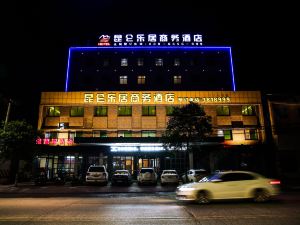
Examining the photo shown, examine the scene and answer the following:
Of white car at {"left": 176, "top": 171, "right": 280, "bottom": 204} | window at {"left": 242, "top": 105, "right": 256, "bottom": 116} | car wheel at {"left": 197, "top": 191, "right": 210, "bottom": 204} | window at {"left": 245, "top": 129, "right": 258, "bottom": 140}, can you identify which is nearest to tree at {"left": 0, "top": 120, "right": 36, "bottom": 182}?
white car at {"left": 176, "top": 171, "right": 280, "bottom": 204}

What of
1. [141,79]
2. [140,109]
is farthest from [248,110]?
[141,79]

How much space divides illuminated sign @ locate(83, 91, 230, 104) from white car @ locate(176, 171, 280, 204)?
25548 mm

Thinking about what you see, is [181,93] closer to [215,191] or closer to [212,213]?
[215,191]

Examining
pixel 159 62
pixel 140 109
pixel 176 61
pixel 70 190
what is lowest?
pixel 70 190

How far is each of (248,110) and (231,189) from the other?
28860mm

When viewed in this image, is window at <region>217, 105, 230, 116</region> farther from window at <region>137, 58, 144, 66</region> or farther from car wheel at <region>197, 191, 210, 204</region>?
car wheel at <region>197, 191, 210, 204</region>

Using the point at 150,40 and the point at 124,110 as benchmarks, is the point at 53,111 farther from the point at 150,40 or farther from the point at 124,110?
the point at 150,40

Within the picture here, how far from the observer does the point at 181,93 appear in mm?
38094

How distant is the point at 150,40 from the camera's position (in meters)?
45.6

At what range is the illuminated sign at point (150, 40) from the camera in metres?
45.4

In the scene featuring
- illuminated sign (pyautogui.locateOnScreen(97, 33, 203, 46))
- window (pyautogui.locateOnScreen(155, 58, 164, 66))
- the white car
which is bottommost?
the white car

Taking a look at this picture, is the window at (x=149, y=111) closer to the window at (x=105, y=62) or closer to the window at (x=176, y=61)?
the window at (x=176, y=61)

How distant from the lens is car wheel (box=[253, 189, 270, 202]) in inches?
489

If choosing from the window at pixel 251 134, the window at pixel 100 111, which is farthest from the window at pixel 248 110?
the window at pixel 100 111
